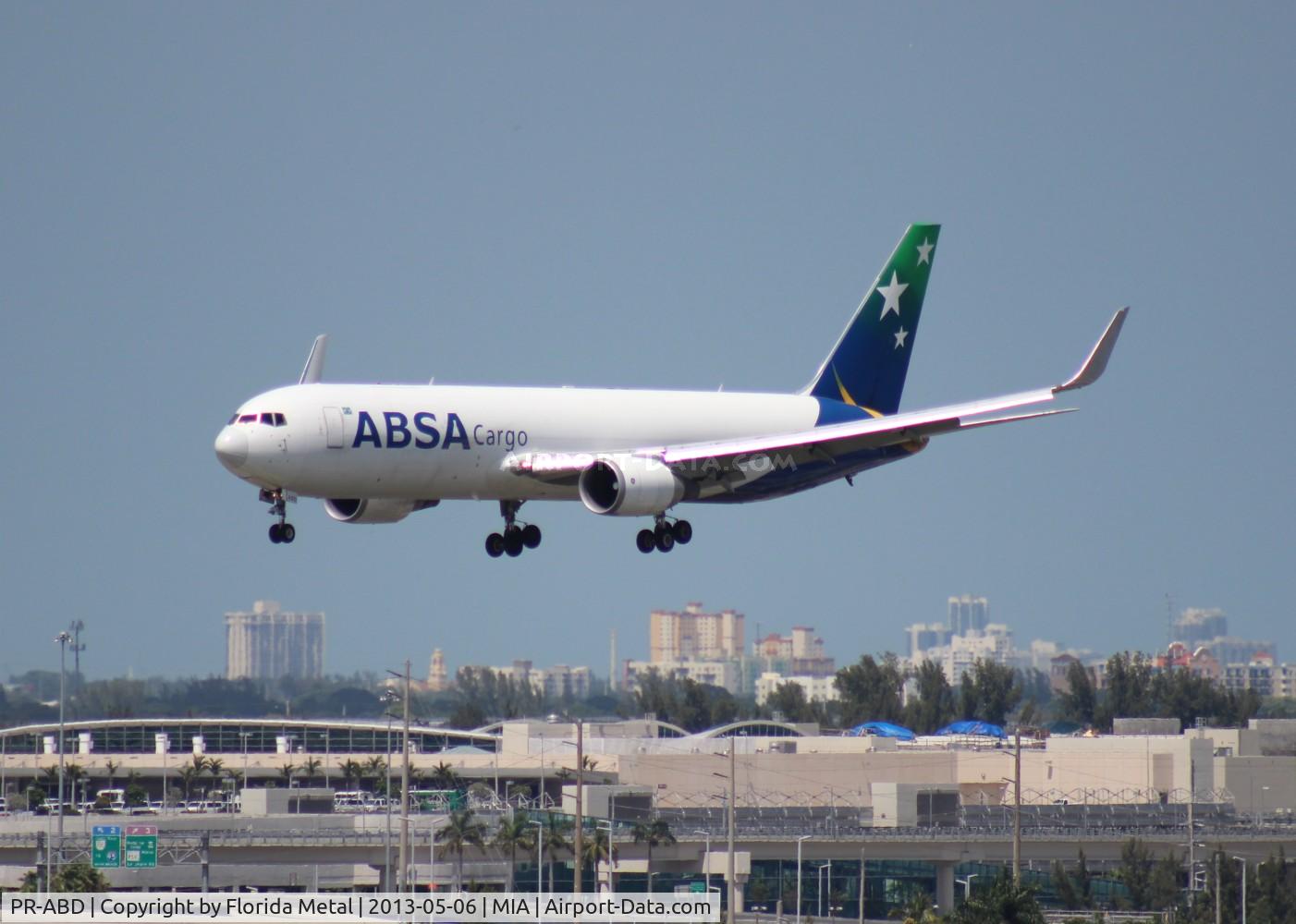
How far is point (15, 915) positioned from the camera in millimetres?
45312

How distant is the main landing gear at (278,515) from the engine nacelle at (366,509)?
4.84 m

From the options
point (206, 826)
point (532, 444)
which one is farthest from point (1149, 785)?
point (532, 444)

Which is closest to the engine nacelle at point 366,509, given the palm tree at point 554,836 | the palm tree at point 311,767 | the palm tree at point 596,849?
the palm tree at point 554,836

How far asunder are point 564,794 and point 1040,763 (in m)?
51.1

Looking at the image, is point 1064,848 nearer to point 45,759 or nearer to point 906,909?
point 906,909

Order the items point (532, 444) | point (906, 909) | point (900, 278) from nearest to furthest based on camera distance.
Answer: point (532, 444), point (900, 278), point (906, 909)

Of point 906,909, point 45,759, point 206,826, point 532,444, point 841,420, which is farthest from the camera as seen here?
point 45,759

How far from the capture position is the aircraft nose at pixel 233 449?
63531mm

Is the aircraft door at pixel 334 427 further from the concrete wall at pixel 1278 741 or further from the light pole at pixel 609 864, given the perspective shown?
the concrete wall at pixel 1278 741

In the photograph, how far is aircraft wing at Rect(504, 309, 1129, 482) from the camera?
228 feet

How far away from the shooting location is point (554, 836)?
375 ft

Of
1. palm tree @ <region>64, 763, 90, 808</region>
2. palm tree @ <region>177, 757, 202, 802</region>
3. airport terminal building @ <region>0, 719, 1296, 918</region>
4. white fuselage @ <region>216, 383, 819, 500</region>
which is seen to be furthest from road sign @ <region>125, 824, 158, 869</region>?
palm tree @ <region>177, 757, 202, 802</region>

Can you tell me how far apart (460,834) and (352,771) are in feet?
222

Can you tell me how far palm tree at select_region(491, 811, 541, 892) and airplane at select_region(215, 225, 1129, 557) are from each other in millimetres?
41177
